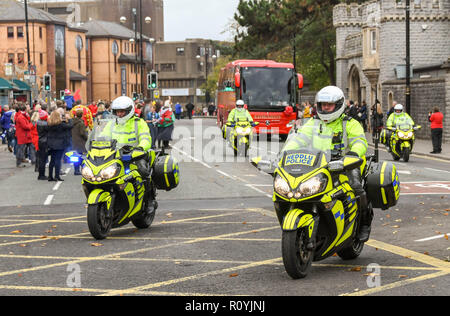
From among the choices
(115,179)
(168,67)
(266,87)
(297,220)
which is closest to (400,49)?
(266,87)

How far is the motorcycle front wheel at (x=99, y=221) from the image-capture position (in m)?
10.3

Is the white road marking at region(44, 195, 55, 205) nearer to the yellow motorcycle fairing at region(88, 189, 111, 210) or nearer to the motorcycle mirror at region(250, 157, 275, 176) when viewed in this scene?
the yellow motorcycle fairing at region(88, 189, 111, 210)

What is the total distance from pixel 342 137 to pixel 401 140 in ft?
55.1

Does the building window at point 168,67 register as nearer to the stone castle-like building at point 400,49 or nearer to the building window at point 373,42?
the stone castle-like building at point 400,49

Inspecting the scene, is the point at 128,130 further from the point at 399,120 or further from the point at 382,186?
the point at 399,120

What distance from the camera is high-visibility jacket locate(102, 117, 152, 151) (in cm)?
1111

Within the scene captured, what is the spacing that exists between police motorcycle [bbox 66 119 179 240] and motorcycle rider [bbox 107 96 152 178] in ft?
0.07

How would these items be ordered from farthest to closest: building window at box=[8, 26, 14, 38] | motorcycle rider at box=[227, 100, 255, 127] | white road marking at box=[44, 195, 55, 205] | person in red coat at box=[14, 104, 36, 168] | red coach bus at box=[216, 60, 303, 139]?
1. building window at box=[8, 26, 14, 38]
2. red coach bus at box=[216, 60, 303, 139]
3. motorcycle rider at box=[227, 100, 255, 127]
4. person in red coat at box=[14, 104, 36, 168]
5. white road marking at box=[44, 195, 55, 205]

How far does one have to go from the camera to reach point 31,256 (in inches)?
373

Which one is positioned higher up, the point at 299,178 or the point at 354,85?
the point at 354,85

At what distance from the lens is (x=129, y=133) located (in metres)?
11.2

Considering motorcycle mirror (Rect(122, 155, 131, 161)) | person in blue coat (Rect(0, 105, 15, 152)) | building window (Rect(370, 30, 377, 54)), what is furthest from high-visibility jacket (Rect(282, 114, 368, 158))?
building window (Rect(370, 30, 377, 54))
